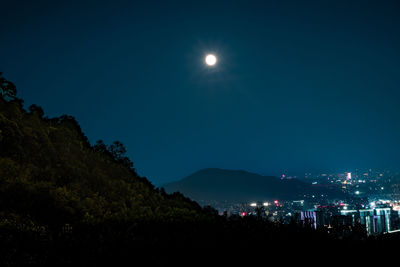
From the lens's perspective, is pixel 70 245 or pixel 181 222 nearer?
pixel 70 245

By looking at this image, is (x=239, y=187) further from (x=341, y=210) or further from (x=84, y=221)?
(x=84, y=221)

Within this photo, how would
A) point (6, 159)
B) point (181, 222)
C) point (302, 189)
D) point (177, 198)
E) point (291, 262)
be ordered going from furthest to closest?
point (302, 189) < point (177, 198) < point (6, 159) < point (181, 222) < point (291, 262)

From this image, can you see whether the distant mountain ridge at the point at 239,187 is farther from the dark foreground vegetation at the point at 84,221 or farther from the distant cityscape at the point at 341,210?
the dark foreground vegetation at the point at 84,221

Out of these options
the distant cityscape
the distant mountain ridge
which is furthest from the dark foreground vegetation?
the distant mountain ridge

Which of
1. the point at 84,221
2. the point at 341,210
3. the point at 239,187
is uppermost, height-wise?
the point at 239,187

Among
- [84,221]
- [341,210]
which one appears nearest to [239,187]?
[341,210]

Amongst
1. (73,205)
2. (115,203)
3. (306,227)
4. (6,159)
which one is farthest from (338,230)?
(6,159)

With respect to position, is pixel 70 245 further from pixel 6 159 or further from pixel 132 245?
pixel 6 159

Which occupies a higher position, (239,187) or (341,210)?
(239,187)
